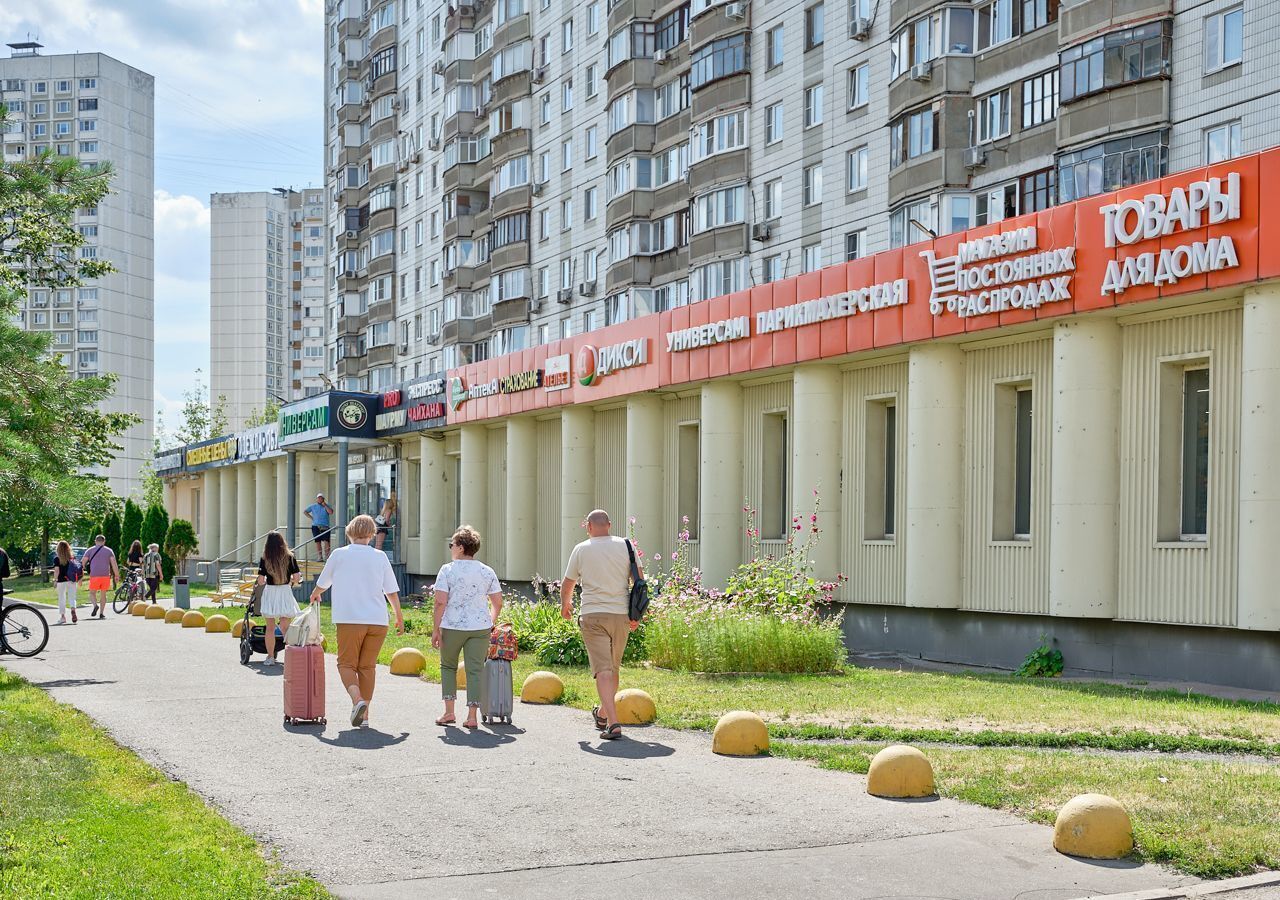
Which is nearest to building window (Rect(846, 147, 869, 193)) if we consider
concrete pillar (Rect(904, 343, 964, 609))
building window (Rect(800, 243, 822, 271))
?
building window (Rect(800, 243, 822, 271))

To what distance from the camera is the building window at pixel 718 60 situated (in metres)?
41.8

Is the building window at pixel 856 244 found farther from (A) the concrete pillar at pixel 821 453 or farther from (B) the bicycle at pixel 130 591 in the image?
(B) the bicycle at pixel 130 591

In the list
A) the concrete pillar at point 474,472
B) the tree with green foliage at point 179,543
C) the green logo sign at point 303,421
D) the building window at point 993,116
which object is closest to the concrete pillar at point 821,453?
the building window at point 993,116

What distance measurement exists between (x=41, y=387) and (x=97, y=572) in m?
16.4

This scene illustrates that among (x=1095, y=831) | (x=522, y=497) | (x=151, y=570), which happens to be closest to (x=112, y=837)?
(x=1095, y=831)

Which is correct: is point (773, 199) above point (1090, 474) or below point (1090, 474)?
above

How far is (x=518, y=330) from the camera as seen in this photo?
185 ft

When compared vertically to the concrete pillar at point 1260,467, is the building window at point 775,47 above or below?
above

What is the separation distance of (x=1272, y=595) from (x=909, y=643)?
6.57 meters

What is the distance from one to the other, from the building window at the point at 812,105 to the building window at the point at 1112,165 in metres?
9.64

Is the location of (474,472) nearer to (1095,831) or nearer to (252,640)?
(252,640)

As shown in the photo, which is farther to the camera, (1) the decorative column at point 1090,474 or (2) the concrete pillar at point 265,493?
(2) the concrete pillar at point 265,493

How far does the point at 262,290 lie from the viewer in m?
149

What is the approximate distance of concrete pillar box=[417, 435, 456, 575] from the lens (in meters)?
38.4
